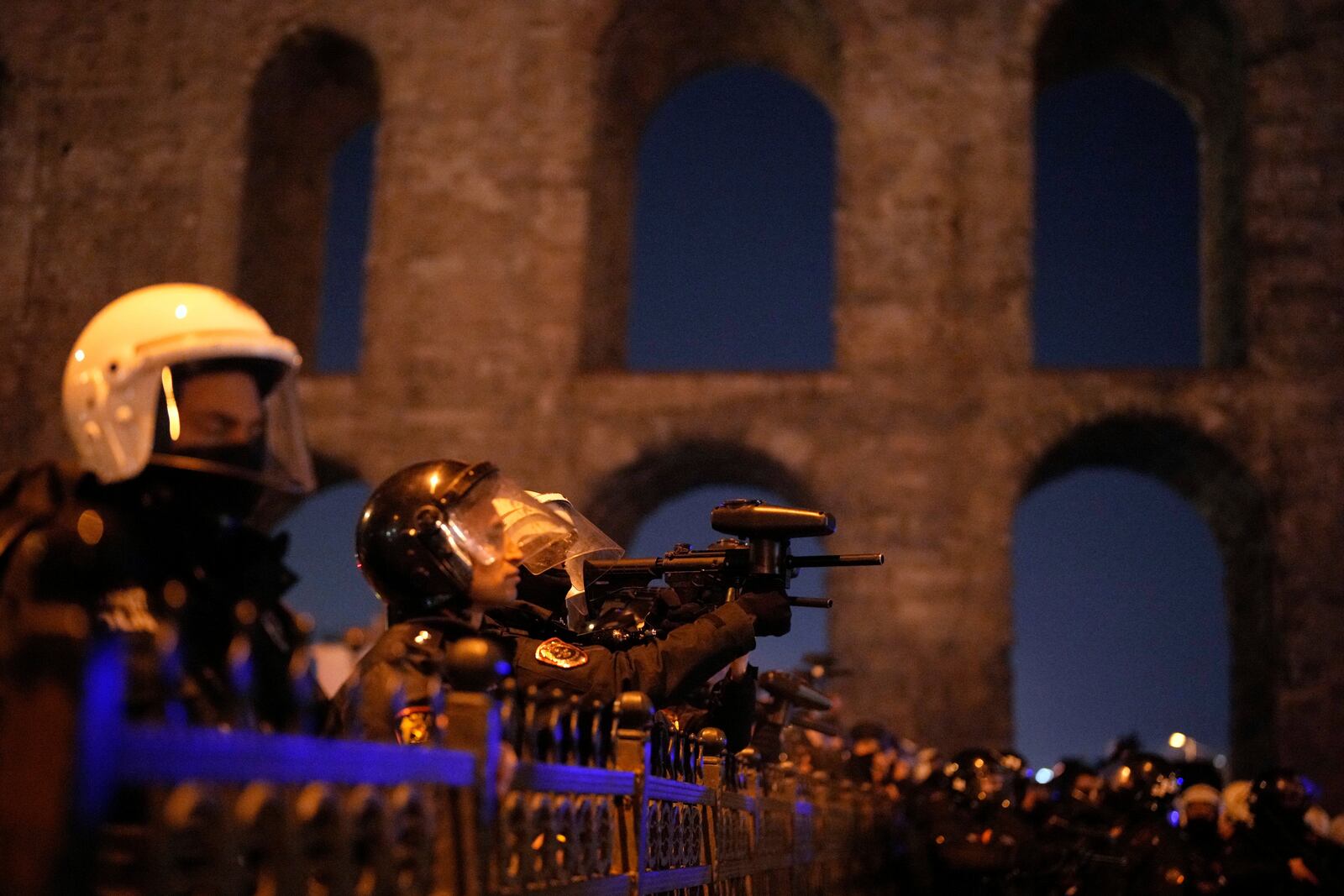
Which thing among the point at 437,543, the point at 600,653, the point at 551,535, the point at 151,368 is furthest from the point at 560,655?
the point at 151,368

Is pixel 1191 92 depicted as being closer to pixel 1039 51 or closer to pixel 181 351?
pixel 1039 51

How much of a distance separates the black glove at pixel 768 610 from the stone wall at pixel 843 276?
11.3 metres

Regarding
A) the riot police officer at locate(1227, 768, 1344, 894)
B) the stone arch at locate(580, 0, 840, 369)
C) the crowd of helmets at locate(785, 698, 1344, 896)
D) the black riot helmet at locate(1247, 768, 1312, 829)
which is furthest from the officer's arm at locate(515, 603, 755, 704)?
the stone arch at locate(580, 0, 840, 369)

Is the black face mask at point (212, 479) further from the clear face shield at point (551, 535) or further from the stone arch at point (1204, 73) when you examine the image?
the stone arch at point (1204, 73)

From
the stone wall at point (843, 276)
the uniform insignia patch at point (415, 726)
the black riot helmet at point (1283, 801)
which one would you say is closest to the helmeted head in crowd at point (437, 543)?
the uniform insignia patch at point (415, 726)

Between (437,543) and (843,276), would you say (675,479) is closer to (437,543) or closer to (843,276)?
(843,276)

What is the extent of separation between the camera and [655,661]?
4164mm

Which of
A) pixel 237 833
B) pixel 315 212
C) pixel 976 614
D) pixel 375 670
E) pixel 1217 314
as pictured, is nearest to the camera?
pixel 237 833

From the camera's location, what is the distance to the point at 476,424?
16609 mm

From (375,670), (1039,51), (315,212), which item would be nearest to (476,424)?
(315,212)

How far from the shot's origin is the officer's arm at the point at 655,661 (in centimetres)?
405

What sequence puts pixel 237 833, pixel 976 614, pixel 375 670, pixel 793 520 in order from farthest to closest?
pixel 976 614 < pixel 793 520 < pixel 375 670 < pixel 237 833

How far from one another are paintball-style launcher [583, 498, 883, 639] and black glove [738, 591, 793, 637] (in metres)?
0.09

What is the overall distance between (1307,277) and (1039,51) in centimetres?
409
